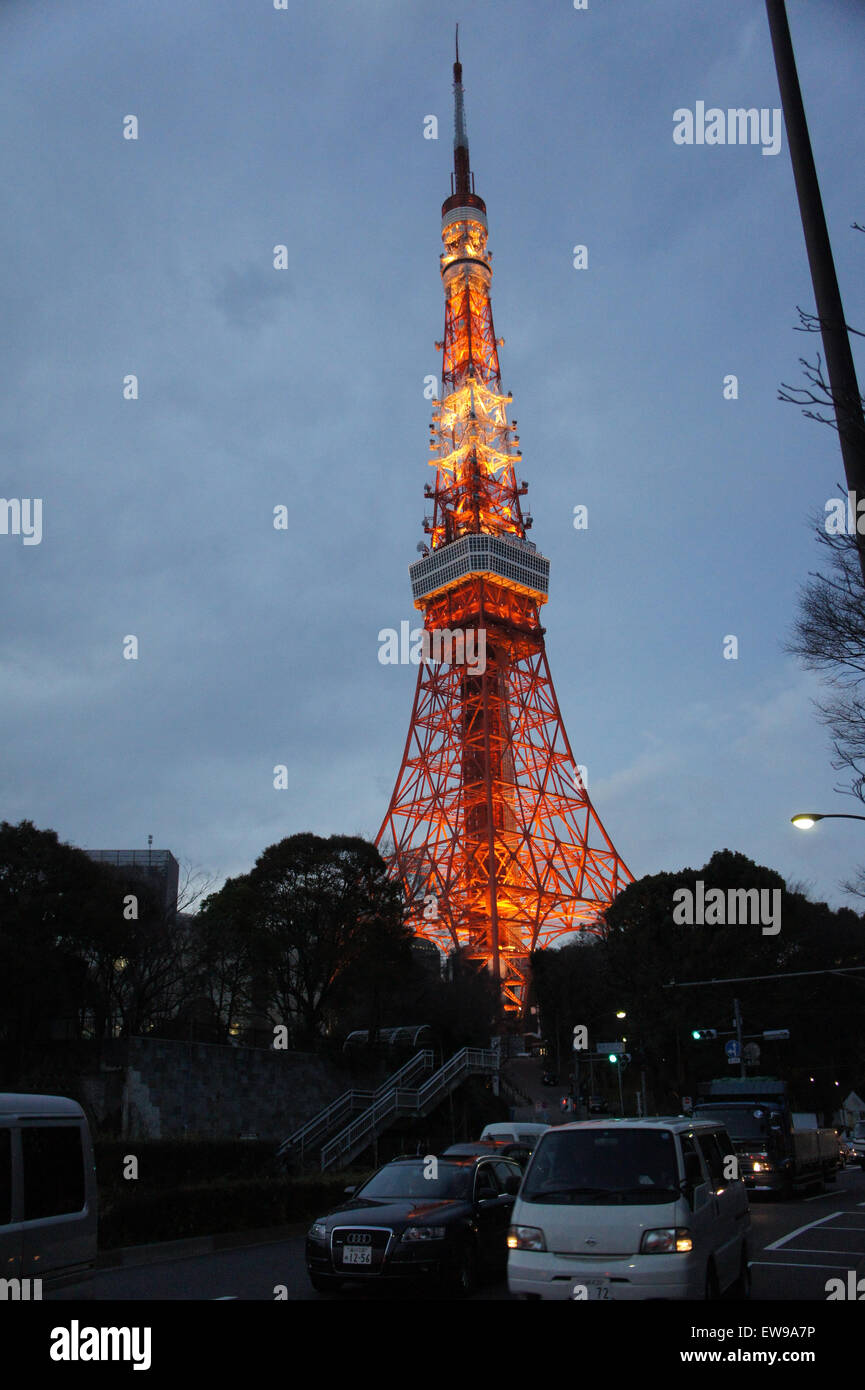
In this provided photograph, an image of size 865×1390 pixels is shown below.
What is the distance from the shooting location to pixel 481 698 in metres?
64.6

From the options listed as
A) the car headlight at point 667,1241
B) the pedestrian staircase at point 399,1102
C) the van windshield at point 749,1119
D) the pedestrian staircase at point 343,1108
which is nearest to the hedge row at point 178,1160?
the pedestrian staircase at point 343,1108

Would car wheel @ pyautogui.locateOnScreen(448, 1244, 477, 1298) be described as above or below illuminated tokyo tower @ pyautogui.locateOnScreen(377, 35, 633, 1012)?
below

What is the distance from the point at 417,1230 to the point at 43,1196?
386 cm

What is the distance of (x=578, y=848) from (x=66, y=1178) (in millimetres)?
56049

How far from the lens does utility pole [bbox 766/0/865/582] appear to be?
20.4ft

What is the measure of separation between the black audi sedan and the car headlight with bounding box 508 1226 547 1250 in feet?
6.93

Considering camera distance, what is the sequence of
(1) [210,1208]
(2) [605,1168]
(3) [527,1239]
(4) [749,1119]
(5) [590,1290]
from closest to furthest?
(5) [590,1290]
(3) [527,1239]
(2) [605,1168]
(1) [210,1208]
(4) [749,1119]

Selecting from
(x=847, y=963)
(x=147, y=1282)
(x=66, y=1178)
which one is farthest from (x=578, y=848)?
(x=66, y=1178)

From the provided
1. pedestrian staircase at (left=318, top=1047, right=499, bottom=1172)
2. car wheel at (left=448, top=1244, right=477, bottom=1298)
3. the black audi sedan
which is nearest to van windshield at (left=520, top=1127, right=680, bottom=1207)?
the black audi sedan

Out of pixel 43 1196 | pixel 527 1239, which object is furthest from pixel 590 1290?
pixel 43 1196

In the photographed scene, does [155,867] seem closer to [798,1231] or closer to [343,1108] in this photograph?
[343,1108]

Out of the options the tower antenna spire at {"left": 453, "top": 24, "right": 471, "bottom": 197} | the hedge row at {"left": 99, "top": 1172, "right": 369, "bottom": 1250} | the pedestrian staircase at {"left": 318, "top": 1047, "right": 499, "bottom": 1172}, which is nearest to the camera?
the hedge row at {"left": 99, "top": 1172, "right": 369, "bottom": 1250}

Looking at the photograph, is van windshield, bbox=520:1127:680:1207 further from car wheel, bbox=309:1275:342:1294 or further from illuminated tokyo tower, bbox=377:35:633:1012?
illuminated tokyo tower, bbox=377:35:633:1012
